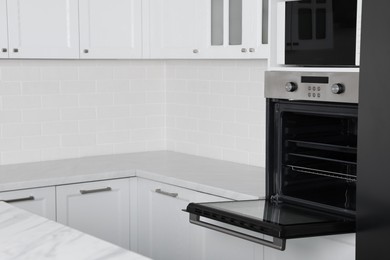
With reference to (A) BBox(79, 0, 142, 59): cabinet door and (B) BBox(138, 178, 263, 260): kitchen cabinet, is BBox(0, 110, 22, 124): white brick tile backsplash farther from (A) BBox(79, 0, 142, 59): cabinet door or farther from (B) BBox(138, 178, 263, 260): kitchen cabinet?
(B) BBox(138, 178, 263, 260): kitchen cabinet

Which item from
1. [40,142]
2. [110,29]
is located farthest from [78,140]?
[110,29]

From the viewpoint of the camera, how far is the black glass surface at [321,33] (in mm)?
2604

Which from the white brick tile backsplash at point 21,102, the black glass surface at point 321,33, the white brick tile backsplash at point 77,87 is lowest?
the white brick tile backsplash at point 21,102

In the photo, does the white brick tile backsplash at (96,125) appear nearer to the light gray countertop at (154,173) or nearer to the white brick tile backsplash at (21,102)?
the light gray countertop at (154,173)

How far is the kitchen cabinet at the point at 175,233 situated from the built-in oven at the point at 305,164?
1.15ft

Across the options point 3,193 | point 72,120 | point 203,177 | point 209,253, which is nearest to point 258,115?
point 203,177

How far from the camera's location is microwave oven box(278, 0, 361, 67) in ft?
8.50

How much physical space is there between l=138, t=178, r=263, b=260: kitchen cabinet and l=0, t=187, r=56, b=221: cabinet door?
56cm

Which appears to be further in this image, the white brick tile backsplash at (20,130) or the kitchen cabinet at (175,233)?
the white brick tile backsplash at (20,130)

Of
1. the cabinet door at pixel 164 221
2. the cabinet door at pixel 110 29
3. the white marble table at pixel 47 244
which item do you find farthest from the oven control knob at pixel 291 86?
the cabinet door at pixel 110 29

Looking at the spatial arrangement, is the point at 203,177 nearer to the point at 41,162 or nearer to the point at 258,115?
the point at 258,115

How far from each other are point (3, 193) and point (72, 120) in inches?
39.0

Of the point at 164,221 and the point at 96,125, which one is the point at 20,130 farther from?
the point at 164,221

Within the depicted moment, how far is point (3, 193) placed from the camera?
11.3ft
